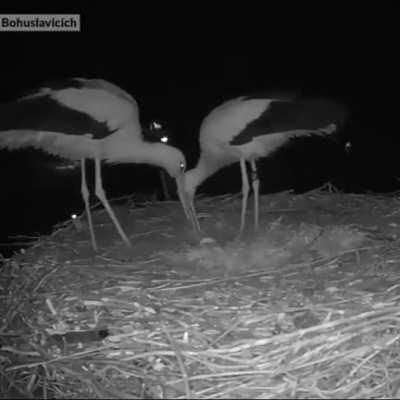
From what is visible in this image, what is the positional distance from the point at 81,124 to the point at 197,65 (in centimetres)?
30

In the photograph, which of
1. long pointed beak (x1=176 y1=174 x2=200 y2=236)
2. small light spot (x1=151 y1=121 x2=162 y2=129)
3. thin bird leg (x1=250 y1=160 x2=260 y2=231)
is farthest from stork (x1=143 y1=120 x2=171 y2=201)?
thin bird leg (x1=250 y1=160 x2=260 y2=231)

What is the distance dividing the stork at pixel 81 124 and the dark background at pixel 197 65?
0.16 ft

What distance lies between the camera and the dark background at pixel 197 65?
1.41 meters

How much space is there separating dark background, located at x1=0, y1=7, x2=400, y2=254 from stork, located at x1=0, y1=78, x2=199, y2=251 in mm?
50

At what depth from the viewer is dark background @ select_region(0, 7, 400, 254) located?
1410 millimetres

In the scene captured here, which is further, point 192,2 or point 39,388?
point 192,2

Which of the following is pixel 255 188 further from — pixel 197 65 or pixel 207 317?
pixel 207 317

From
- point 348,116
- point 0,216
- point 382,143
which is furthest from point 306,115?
point 0,216

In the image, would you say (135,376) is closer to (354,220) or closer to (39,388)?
(39,388)

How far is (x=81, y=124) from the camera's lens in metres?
1.43

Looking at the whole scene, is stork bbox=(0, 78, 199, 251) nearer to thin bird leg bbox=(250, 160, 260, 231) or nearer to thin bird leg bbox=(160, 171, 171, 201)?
thin bird leg bbox=(160, 171, 171, 201)

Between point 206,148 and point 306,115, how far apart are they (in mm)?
257

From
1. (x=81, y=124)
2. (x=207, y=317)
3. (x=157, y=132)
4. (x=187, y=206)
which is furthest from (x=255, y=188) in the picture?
(x=207, y=317)

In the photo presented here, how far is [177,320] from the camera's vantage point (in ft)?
3.44
